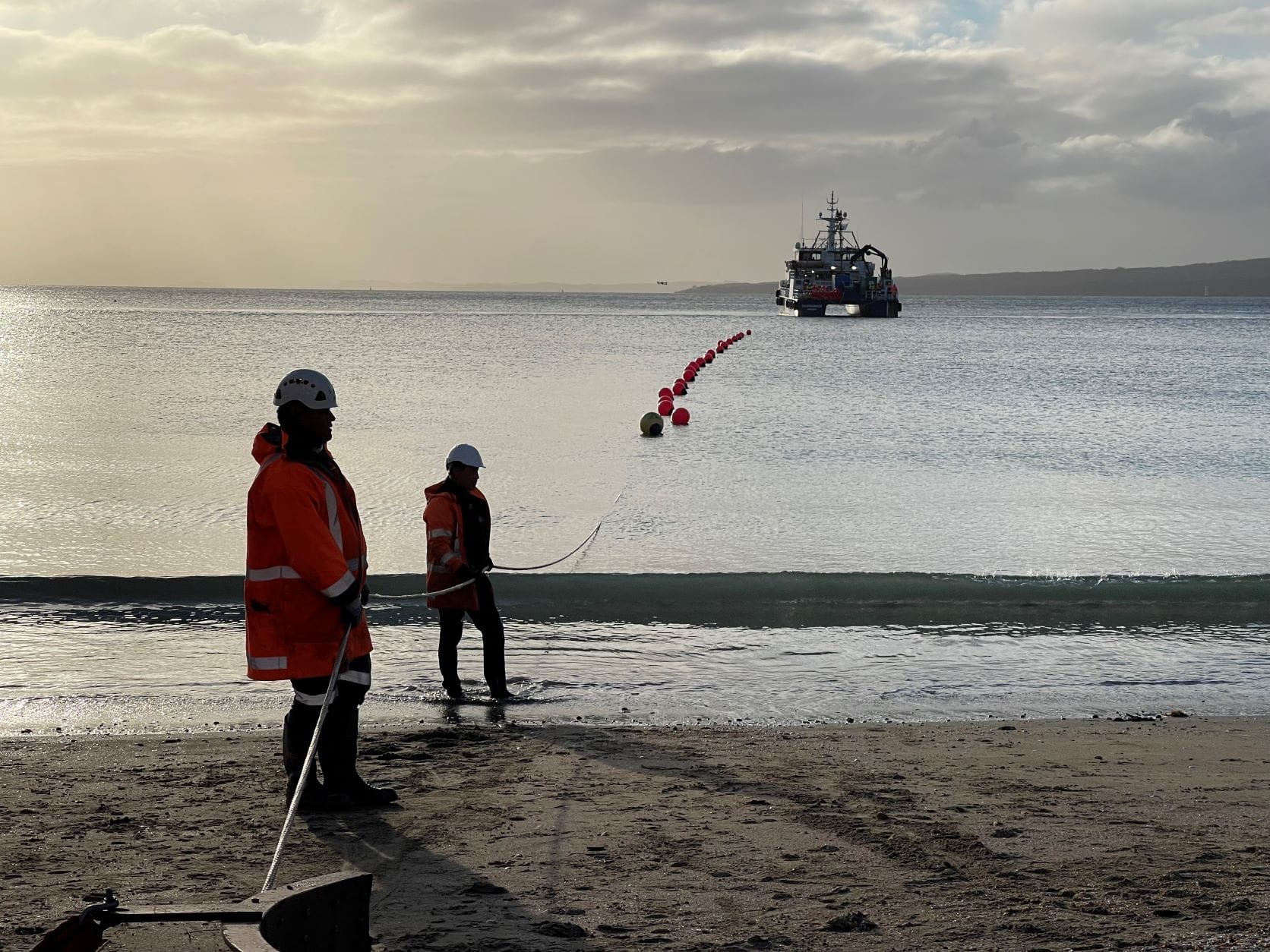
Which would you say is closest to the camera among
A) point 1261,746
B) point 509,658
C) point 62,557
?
point 1261,746

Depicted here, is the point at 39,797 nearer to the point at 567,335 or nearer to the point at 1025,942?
the point at 1025,942

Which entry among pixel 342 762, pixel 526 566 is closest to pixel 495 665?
pixel 342 762

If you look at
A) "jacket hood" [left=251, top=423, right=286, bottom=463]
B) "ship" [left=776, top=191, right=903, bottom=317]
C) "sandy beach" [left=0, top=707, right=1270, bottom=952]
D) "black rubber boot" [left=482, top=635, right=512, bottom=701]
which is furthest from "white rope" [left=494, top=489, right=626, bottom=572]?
"ship" [left=776, top=191, right=903, bottom=317]

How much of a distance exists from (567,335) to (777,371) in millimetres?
35690

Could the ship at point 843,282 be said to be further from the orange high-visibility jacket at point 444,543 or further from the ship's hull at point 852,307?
the orange high-visibility jacket at point 444,543

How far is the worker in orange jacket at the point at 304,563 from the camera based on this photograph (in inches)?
213

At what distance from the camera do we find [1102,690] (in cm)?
870

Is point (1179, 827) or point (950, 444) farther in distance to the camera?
point (950, 444)

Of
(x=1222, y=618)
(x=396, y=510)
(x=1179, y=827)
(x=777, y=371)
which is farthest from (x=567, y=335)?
(x=1179, y=827)

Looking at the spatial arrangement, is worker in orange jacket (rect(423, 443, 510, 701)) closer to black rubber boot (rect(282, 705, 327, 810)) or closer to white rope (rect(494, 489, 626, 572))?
black rubber boot (rect(282, 705, 327, 810))

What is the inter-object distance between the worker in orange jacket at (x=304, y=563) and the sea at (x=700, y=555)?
208cm

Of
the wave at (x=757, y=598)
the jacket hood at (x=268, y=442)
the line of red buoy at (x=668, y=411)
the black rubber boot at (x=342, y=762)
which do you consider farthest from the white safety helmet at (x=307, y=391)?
the line of red buoy at (x=668, y=411)

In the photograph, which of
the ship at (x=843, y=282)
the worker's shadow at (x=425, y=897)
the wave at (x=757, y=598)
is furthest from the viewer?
the ship at (x=843, y=282)

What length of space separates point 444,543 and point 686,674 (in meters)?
2.02
